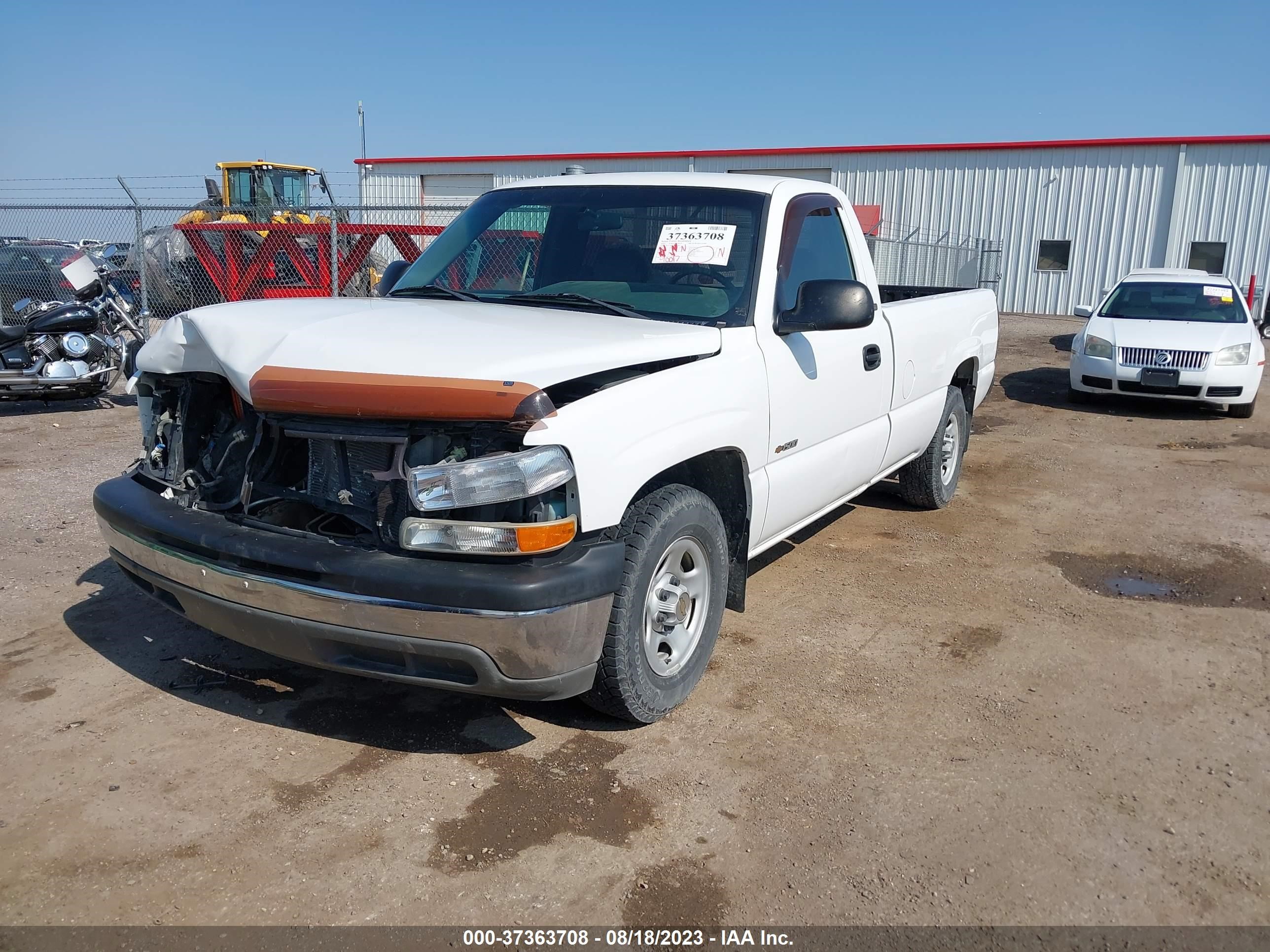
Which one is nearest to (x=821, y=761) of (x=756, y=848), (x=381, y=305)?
(x=756, y=848)

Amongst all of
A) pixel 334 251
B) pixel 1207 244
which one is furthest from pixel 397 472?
pixel 1207 244

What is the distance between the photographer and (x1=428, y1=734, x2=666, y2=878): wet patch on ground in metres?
2.98

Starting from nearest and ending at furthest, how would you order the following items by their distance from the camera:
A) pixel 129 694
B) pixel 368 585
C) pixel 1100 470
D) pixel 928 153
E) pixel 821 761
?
pixel 368 585, pixel 821 761, pixel 129 694, pixel 1100 470, pixel 928 153

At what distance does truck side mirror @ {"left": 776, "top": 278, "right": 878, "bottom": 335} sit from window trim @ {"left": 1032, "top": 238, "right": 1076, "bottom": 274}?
74.9 ft

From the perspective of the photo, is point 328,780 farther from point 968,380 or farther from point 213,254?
point 213,254

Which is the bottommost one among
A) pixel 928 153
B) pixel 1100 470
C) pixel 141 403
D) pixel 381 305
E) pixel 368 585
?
pixel 1100 470

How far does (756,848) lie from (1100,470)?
6617mm

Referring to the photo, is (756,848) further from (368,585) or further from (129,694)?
(129,694)

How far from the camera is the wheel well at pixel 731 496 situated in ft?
12.9

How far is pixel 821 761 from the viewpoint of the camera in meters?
3.52

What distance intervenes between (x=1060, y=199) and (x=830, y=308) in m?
23.1

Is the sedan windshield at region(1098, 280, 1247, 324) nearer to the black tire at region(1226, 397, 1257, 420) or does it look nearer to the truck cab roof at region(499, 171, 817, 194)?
the black tire at region(1226, 397, 1257, 420)

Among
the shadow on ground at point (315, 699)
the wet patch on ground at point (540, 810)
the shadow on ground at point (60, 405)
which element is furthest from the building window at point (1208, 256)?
the wet patch on ground at point (540, 810)

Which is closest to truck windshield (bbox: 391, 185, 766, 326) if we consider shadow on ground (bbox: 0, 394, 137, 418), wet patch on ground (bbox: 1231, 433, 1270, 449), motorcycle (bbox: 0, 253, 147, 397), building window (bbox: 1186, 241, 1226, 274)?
motorcycle (bbox: 0, 253, 147, 397)
